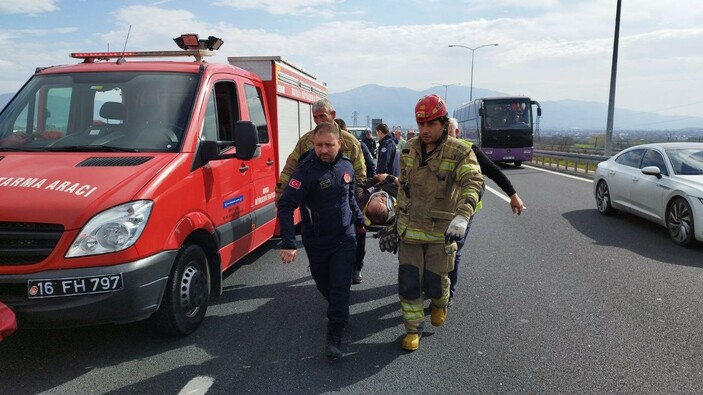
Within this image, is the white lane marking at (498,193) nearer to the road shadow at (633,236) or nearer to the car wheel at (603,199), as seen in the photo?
the car wheel at (603,199)

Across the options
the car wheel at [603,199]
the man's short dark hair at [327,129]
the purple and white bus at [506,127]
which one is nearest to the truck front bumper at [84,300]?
the man's short dark hair at [327,129]

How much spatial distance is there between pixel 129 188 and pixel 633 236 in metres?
7.48

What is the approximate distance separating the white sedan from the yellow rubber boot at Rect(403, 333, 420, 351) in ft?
16.9

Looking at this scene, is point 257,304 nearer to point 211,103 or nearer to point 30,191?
point 211,103

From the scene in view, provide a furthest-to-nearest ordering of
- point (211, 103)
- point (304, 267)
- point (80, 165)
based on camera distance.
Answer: point (304, 267) → point (211, 103) → point (80, 165)

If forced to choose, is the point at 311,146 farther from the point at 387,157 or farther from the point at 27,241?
the point at 27,241

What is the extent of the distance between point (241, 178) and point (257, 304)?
1.23 meters

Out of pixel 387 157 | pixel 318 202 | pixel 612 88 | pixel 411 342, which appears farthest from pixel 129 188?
pixel 612 88

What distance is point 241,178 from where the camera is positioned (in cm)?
512

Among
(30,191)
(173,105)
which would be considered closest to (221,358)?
(30,191)

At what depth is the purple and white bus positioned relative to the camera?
23562 millimetres

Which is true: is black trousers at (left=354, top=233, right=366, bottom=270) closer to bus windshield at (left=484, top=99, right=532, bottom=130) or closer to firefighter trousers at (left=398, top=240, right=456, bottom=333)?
firefighter trousers at (left=398, top=240, right=456, bottom=333)

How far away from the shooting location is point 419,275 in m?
4.02

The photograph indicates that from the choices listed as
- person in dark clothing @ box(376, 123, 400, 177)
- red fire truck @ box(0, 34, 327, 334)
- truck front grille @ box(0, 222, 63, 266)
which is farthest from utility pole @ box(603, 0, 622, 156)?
truck front grille @ box(0, 222, 63, 266)
